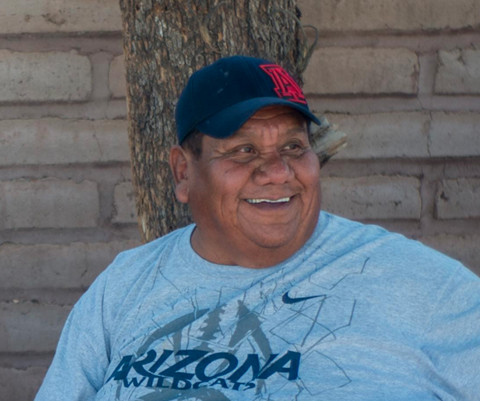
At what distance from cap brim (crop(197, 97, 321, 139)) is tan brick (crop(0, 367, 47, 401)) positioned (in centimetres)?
207

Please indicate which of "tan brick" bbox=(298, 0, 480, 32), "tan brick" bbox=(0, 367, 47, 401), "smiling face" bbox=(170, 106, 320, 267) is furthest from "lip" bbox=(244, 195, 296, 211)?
"tan brick" bbox=(0, 367, 47, 401)

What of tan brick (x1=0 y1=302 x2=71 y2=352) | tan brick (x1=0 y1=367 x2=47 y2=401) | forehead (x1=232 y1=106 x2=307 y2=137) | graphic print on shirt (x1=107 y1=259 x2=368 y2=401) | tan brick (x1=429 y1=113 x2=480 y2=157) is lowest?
tan brick (x1=0 y1=367 x2=47 y2=401)

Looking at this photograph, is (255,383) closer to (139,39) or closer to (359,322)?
(359,322)

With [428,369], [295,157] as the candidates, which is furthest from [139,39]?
[428,369]

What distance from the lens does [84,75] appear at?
3.53 m

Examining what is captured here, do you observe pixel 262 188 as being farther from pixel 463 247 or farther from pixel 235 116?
pixel 463 247

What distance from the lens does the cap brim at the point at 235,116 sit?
6.57 feet

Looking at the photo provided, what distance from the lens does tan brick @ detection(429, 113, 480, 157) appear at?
3.52m

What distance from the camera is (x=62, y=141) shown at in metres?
3.57

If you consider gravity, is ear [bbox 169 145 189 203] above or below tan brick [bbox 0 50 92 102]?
below

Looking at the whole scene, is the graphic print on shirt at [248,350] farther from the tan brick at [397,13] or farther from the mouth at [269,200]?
the tan brick at [397,13]

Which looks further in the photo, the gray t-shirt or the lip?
the lip

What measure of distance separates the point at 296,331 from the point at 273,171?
418mm

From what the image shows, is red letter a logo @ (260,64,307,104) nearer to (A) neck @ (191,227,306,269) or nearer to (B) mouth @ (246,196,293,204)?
(B) mouth @ (246,196,293,204)
